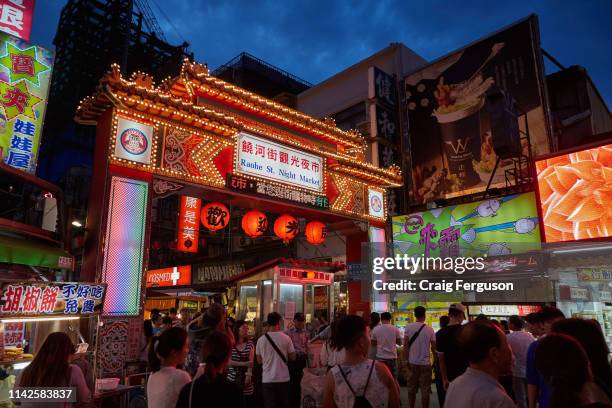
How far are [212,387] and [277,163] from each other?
10606 mm

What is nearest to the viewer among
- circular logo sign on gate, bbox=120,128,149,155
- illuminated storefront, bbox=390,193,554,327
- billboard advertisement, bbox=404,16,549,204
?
circular logo sign on gate, bbox=120,128,149,155

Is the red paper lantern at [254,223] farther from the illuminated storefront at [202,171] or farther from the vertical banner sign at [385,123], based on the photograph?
the vertical banner sign at [385,123]

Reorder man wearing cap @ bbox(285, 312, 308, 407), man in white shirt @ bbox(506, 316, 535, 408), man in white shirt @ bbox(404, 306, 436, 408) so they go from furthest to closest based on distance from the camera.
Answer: man wearing cap @ bbox(285, 312, 308, 407)
man in white shirt @ bbox(404, 306, 436, 408)
man in white shirt @ bbox(506, 316, 535, 408)

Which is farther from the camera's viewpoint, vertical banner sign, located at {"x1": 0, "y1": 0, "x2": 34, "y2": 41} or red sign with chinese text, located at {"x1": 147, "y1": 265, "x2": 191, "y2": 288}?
red sign with chinese text, located at {"x1": 147, "y1": 265, "x2": 191, "y2": 288}

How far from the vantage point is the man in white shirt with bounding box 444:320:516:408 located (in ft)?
8.43

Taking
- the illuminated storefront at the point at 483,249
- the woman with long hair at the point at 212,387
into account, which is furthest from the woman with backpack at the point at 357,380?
the illuminated storefront at the point at 483,249

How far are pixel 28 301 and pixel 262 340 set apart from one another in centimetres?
326

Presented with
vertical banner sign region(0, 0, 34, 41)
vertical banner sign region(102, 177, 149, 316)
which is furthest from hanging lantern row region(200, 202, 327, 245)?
vertical banner sign region(0, 0, 34, 41)

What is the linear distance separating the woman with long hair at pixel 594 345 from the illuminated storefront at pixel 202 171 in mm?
8576

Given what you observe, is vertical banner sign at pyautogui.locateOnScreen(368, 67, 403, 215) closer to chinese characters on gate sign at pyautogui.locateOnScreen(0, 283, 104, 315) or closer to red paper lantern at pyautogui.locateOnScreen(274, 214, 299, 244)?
red paper lantern at pyautogui.locateOnScreen(274, 214, 299, 244)

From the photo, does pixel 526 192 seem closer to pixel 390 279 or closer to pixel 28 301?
pixel 390 279

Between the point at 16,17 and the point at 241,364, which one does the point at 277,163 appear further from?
the point at 16,17

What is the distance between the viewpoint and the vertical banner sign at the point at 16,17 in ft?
39.7

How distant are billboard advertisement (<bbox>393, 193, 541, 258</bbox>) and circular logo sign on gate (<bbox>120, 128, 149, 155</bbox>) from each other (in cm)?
Answer: 1120
